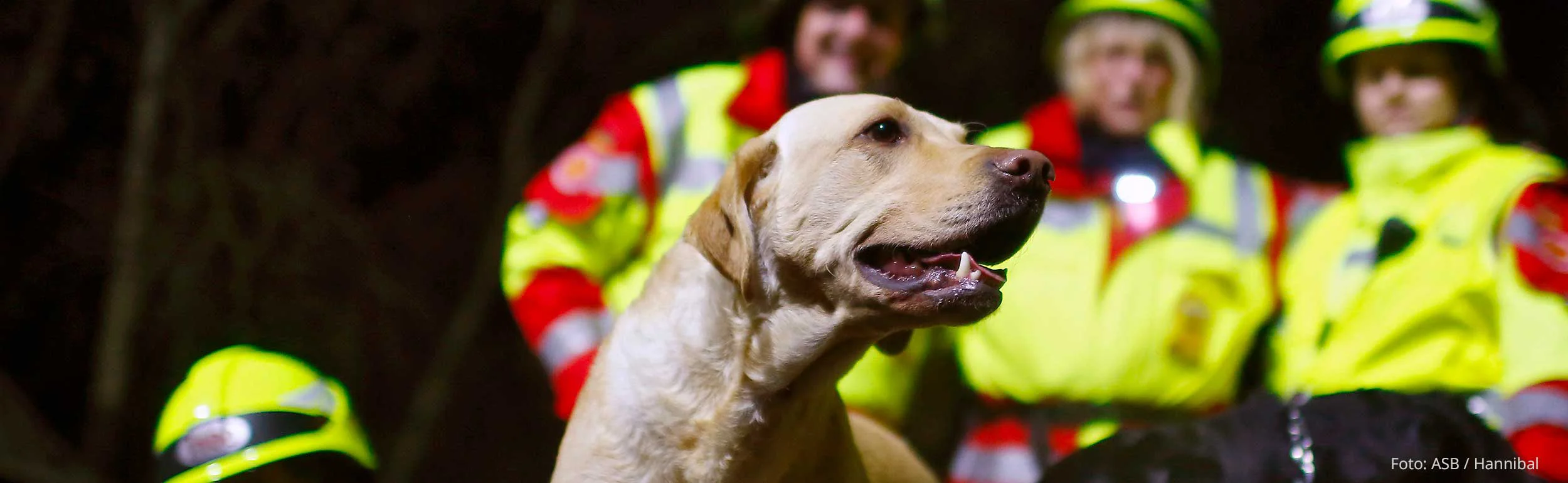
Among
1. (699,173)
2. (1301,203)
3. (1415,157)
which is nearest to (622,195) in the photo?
(699,173)

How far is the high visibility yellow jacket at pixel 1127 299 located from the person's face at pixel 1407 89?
16.8 inches

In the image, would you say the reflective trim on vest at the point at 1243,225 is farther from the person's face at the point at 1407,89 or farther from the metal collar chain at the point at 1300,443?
the metal collar chain at the point at 1300,443

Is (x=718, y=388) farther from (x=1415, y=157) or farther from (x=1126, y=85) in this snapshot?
(x=1415, y=157)

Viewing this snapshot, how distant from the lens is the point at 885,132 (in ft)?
6.84

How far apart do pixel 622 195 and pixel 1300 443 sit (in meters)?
1.73

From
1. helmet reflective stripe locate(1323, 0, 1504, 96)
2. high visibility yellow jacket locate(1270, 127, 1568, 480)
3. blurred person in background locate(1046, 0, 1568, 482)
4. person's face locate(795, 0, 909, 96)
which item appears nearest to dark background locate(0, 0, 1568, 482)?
person's face locate(795, 0, 909, 96)

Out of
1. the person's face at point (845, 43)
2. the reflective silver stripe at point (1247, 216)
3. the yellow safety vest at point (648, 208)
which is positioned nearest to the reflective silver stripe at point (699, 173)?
the yellow safety vest at point (648, 208)

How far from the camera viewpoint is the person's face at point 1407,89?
10.5 ft

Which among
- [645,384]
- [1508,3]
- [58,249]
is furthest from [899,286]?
[1508,3]

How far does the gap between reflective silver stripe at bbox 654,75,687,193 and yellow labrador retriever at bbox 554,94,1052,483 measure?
3.20ft

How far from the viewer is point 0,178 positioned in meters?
3.86

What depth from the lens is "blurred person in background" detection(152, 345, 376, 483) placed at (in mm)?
2592

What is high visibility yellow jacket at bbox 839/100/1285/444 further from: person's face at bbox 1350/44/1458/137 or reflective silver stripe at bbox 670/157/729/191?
reflective silver stripe at bbox 670/157/729/191

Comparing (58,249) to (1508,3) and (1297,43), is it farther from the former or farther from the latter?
(1508,3)
